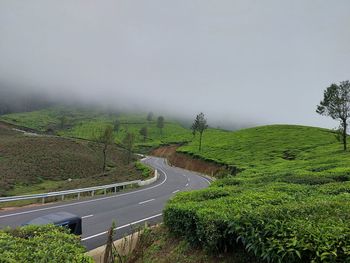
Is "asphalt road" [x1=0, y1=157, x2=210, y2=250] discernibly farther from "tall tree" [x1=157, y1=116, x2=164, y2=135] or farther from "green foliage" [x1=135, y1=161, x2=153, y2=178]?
"tall tree" [x1=157, y1=116, x2=164, y2=135]

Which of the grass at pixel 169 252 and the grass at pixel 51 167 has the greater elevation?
the grass at pixel 169 252

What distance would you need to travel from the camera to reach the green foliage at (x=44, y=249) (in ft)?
15.2

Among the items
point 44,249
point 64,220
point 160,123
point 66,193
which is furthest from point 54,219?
point 160,123

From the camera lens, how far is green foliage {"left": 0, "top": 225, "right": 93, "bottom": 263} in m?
4.63

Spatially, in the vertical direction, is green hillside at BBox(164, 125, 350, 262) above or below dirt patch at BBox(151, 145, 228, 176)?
above

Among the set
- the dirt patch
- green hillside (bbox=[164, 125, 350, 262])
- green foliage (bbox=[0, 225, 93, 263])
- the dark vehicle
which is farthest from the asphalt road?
the dirt patch

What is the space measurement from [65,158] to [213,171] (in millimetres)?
24053

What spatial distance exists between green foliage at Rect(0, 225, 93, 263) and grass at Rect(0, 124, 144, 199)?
2809 cm

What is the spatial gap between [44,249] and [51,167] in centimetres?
4431

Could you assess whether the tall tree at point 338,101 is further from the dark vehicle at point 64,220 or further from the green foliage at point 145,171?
the dark vehicle at point 64,220

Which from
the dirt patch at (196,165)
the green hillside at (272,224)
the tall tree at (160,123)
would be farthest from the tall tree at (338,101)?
the tall tree at (160,123)

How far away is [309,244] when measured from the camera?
4816mm

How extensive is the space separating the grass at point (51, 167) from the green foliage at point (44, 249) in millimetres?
28086

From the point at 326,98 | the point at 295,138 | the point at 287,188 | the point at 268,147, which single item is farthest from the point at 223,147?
the point at 287,188
